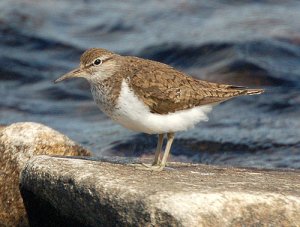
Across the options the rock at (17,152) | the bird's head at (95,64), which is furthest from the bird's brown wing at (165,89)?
the rock at (17,152)

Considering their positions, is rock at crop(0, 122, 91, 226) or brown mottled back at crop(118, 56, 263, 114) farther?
rock at crop(0, 122, 91, 226)

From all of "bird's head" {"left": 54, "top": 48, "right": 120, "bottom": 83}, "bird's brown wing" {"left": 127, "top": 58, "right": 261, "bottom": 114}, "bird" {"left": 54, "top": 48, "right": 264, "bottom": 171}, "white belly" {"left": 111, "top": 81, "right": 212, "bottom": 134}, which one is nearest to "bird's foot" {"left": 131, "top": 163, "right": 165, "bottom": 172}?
"bird" {"left": 54, "top": 48, "right": 264, "bottom": 171}

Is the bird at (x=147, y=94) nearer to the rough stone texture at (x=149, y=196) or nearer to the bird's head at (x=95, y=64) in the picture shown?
the bird's head at (x=95, y=64)

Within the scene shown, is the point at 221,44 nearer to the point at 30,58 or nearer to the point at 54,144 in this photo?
the point at 30,58

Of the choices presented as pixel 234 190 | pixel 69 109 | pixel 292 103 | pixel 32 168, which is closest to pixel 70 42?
pixel 69 109

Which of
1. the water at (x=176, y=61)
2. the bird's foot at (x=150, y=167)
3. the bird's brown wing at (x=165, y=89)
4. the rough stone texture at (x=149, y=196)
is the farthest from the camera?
the water at (x=176, y=61)

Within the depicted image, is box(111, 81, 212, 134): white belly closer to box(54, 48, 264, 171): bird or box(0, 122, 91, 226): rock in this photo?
box(54, 48, 264, 171): bird
